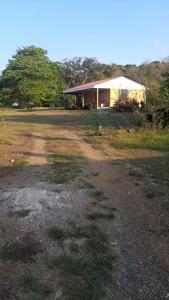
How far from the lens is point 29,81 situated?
156 feet

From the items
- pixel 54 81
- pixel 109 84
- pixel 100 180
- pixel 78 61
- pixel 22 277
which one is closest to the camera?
Answer: pixel 22 277

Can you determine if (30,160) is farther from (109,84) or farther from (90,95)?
(90,95)

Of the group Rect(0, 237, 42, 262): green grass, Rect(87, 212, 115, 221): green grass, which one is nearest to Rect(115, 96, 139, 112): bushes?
Rect(87, 212, 115, 221): green grass

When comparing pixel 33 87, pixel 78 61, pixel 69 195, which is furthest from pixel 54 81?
pixel 69 195

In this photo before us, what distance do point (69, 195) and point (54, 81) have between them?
45.9 meters

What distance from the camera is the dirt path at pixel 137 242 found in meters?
4.39

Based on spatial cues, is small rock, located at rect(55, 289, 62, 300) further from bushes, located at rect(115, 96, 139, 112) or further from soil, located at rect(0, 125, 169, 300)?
bushes, located at rect(115, 96, 139, 112)

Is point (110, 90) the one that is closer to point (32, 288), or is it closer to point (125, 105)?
point (125, 105)

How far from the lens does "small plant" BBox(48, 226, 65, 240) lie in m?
5.52

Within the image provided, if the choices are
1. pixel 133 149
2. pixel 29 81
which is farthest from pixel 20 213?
pixel 29 81

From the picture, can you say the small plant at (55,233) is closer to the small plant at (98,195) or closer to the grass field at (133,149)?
the small plant at (98,195)

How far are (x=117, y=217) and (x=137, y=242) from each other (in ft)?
2.92

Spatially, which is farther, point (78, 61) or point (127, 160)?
point (78, 61)

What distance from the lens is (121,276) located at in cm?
460
